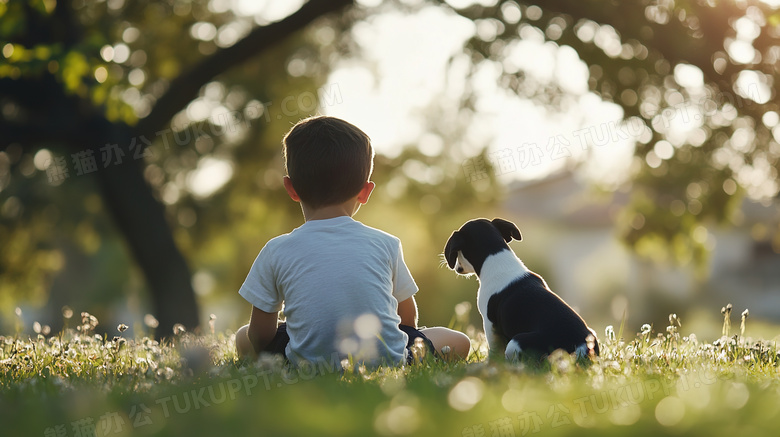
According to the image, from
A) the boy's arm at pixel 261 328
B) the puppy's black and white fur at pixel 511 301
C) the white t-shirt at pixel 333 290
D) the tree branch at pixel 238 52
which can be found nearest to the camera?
the white t-shirt at pixel 333 290

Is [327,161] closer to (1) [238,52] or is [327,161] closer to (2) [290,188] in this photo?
(2) [290,188]

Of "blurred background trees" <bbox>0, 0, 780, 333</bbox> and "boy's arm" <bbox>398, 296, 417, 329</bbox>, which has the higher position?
"blurred background trees" <bbox>0, 0, 780, 333</bbox>

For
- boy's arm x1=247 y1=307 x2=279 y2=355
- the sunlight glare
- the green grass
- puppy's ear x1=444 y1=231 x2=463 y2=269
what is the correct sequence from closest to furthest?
1. the green grass
2. boy's arm x1=247 y1=307 x2=279 y2=355
3. puppy's ear x1=444 y1=231 x2=463 y2=269
4. the sunlight glare

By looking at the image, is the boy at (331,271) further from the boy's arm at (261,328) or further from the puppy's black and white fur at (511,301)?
the puppy's black and white fur at (511,301)

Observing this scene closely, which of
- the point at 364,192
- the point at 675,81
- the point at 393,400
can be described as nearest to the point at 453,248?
the point at 364,192

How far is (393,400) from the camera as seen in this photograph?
9.05ft

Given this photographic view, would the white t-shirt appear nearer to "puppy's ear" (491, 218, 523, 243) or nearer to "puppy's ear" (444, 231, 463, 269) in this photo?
"puppy's ear" (444, 231, 463, 269)

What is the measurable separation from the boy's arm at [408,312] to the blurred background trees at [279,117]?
4.42 m

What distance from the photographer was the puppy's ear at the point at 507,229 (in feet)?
19.2

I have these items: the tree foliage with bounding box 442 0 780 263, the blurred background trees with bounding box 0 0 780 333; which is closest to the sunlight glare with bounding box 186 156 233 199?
the blurred background trees with bounding box 0 0 780 333

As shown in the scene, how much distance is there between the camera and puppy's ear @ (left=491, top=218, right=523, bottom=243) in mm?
5863

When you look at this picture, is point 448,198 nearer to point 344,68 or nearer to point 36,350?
point 344,68

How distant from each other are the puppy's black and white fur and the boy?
70 cm

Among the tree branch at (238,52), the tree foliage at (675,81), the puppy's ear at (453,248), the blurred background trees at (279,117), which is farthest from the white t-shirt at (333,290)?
the tree branch at (238,52)
